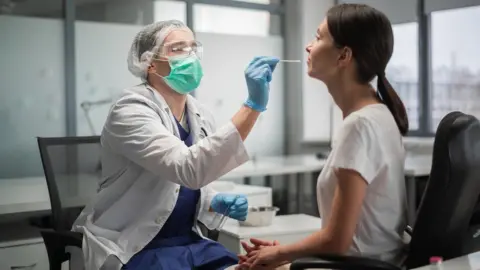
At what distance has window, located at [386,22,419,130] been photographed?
4879 millimetres

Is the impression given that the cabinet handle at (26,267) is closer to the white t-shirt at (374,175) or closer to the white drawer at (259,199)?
the white drawer at (259,199)

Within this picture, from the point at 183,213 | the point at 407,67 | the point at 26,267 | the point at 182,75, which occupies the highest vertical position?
the point at 407,67

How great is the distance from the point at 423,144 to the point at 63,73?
2826 millimetres

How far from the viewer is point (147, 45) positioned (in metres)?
2.03

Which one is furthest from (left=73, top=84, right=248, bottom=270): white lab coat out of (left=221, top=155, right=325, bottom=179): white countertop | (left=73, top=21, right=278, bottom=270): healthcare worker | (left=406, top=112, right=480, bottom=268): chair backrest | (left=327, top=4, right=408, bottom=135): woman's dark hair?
(left=221, top=155, right=325, bottom=179): white countertop

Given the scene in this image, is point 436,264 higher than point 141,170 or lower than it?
lower

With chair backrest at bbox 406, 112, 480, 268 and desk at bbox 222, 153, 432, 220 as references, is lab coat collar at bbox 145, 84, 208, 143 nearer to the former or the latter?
chair backrest at bbox 406, 112, 480, 268

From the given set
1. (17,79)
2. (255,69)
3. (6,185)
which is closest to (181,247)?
(255,69)

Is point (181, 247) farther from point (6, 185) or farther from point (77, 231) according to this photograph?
point (6, 185)

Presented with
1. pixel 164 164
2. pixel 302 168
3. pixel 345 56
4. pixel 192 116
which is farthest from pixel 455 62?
pixel 164 164

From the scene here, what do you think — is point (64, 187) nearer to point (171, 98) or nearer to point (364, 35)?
point (171, 98)

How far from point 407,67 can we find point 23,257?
3.61 metres

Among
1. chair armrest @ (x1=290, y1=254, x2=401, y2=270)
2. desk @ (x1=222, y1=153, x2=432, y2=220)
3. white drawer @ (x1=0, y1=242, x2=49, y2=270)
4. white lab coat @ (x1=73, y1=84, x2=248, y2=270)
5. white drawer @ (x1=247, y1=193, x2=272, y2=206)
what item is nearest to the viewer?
chair armrest @ (x1=290, y1=254, x2=401, y2=270)

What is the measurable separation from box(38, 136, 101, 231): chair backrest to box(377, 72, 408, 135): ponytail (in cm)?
119
